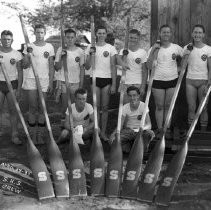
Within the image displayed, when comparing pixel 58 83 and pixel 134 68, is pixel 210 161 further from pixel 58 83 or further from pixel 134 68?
pixel 58 83

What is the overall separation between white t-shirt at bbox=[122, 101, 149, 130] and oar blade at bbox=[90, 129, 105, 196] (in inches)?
40.8

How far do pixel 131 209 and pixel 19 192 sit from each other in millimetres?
1328

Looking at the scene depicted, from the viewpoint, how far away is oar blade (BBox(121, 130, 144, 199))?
430 cm

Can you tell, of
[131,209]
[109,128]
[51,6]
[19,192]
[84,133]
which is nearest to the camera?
[131,209]

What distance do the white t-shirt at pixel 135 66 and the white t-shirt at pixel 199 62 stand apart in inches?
27.3

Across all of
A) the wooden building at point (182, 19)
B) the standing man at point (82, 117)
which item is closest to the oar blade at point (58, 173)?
the standing man at point (82, 117)

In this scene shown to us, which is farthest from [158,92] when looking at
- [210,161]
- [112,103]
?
[112,103]

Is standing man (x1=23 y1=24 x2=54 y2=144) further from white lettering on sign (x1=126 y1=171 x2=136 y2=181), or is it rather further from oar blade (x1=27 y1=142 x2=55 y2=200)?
white lettering on sign (x1=126 y1=171 x2=136 y2=181)

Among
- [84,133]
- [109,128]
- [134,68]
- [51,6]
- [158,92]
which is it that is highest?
[51,6]

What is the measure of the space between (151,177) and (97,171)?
24.7 inches

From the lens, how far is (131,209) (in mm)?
4047

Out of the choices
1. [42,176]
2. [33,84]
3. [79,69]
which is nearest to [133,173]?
[42,176]

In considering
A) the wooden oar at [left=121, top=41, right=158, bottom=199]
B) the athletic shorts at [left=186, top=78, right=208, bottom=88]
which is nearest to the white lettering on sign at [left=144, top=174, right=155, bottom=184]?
the wooden oar at [left=121, top=41, right=158, bottom=199]

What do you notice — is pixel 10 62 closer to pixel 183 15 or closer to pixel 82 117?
pixel 82 117
